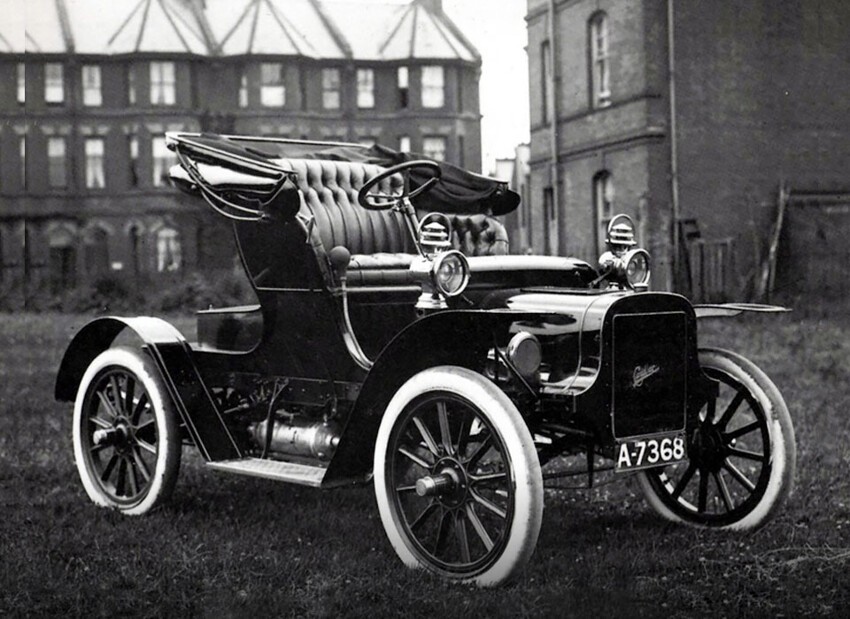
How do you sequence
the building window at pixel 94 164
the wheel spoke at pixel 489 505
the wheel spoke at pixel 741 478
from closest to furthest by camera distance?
the wheel spoke at pixel 489 505
the wheel spoke at pixel 741 478
the building window at pixel 94 164

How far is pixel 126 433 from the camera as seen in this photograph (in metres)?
4.96

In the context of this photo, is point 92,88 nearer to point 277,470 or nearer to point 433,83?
point 433,83

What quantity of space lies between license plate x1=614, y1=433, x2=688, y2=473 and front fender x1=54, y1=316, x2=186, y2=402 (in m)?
2.20

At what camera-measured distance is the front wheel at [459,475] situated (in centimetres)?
338

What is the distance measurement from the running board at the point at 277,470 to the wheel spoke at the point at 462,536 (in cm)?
63

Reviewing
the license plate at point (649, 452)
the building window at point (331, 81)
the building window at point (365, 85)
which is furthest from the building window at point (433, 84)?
the license plate at point (649, 452)

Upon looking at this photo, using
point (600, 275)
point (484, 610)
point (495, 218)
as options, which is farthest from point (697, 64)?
point (484, 610)

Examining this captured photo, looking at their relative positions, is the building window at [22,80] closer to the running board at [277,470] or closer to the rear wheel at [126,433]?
the rear wheel at [126,433]

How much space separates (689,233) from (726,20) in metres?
2.62

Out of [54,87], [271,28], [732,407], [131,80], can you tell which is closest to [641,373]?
[732,407]

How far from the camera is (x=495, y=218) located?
218 inches

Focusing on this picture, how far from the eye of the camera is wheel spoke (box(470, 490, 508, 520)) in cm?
350

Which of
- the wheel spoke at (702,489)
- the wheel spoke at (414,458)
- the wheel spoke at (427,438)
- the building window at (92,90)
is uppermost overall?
the building window at (92,90)

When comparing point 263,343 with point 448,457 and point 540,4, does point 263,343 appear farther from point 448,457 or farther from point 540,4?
point 540,4
